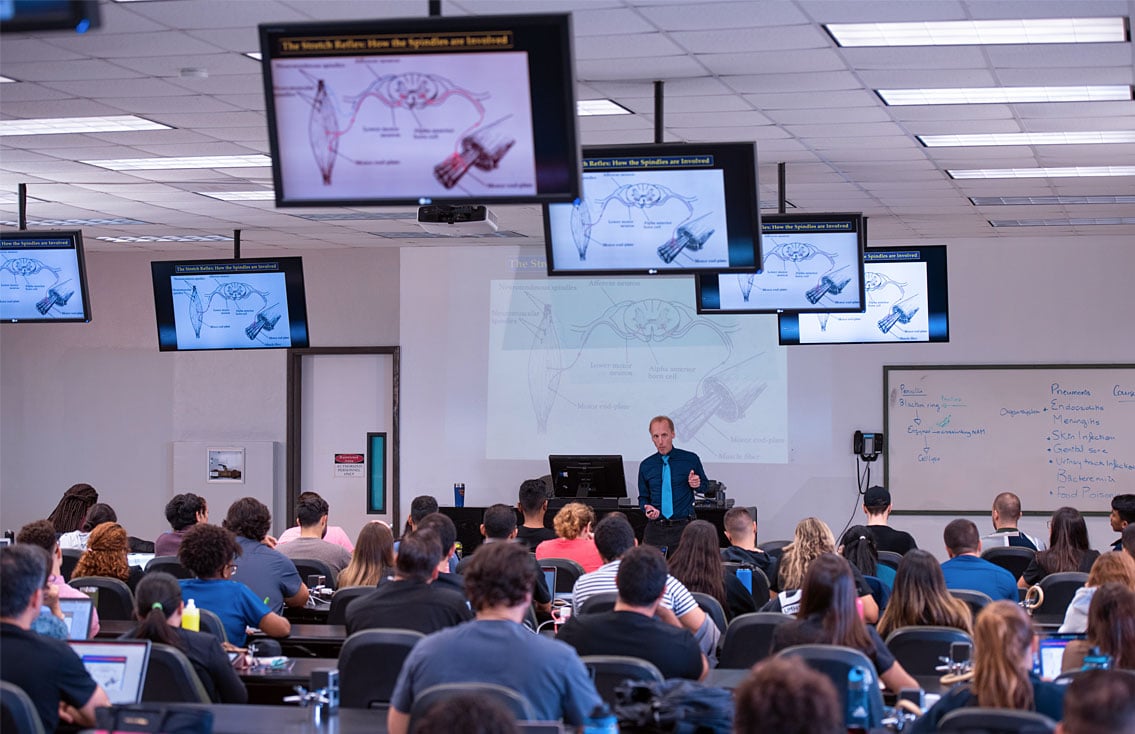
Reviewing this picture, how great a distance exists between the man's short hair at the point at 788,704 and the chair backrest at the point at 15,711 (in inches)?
88.5

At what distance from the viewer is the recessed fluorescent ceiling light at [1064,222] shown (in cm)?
1097

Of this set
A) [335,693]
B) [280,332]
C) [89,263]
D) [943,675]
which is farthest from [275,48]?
[89,263]

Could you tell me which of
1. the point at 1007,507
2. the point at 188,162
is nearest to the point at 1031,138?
the point at 1007,507

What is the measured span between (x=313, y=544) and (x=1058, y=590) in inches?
170

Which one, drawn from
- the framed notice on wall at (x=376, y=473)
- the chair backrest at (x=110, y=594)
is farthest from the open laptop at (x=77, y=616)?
the framed notice on wall at (x=376, y=473)

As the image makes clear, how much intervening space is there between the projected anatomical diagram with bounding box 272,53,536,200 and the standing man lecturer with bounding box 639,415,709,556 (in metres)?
6.67

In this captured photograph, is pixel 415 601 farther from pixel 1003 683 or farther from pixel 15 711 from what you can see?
pixel 1003 683

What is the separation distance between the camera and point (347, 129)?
435 centimetres

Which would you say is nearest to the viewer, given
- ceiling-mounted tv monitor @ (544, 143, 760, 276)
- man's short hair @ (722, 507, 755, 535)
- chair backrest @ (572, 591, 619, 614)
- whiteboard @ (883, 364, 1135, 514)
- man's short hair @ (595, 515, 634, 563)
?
chair backrest @ (572, 591, 619, 614)

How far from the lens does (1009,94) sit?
22.4 feet

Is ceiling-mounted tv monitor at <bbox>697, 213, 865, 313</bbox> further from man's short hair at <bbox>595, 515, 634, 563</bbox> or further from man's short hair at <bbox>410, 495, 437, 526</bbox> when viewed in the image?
man's short hair at <bbox>410, 495, 437, 526</bbox>

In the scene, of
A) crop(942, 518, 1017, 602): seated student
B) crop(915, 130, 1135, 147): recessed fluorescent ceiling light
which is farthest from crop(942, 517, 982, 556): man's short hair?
crop(915, 130, 1135, 147): recessed fluorescent ceiling light

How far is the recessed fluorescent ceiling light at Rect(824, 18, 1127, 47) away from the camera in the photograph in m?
5.57

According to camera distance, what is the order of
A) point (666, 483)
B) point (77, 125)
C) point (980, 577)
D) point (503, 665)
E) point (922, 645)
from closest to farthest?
1. point (503, 665)
2. point (922, 645)
3. point (980, 577)
4. point (77, 125)
5. point (666, 483)
